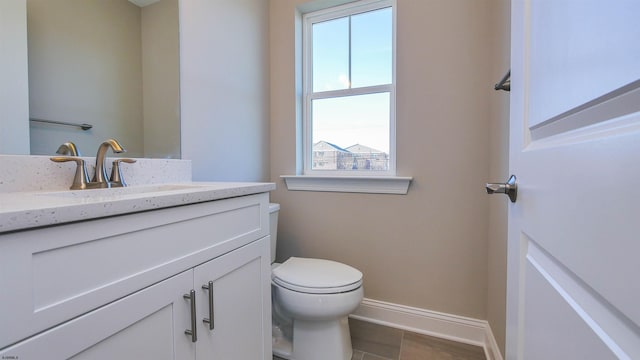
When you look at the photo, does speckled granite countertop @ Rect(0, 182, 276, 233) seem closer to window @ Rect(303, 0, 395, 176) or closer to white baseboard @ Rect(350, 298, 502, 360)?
window @ Rect(303, 0, 395, 176)

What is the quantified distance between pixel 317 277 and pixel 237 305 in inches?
20.6

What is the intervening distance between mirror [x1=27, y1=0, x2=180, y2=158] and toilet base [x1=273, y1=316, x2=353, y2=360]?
1.06 metres

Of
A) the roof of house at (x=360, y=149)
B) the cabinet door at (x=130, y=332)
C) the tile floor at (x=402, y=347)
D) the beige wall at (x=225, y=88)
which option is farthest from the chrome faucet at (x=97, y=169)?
the roof of house at (x=360, y=149)

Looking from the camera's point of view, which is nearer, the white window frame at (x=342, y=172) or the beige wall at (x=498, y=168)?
the beige wall at (x=498, y=168)

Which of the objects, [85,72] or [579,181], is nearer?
[579,181]

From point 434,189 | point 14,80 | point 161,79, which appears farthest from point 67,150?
point 434,189

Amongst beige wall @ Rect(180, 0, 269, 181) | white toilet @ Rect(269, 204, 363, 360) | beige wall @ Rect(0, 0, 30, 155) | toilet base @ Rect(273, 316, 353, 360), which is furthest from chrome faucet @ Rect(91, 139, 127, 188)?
toilet base @ Rect(273, 316, 353, 360)

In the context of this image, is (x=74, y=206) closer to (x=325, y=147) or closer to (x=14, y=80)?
(x=14, y=80)

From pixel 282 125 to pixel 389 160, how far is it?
2.60ft

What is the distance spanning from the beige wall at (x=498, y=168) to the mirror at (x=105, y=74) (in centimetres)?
149

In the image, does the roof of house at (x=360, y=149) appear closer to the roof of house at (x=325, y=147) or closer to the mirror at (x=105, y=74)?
the roof of house at (x=325, y=147)

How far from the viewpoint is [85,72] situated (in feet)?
3.18

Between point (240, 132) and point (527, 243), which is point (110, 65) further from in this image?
point (527, 243)

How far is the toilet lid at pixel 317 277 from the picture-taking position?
1265 millimetres
